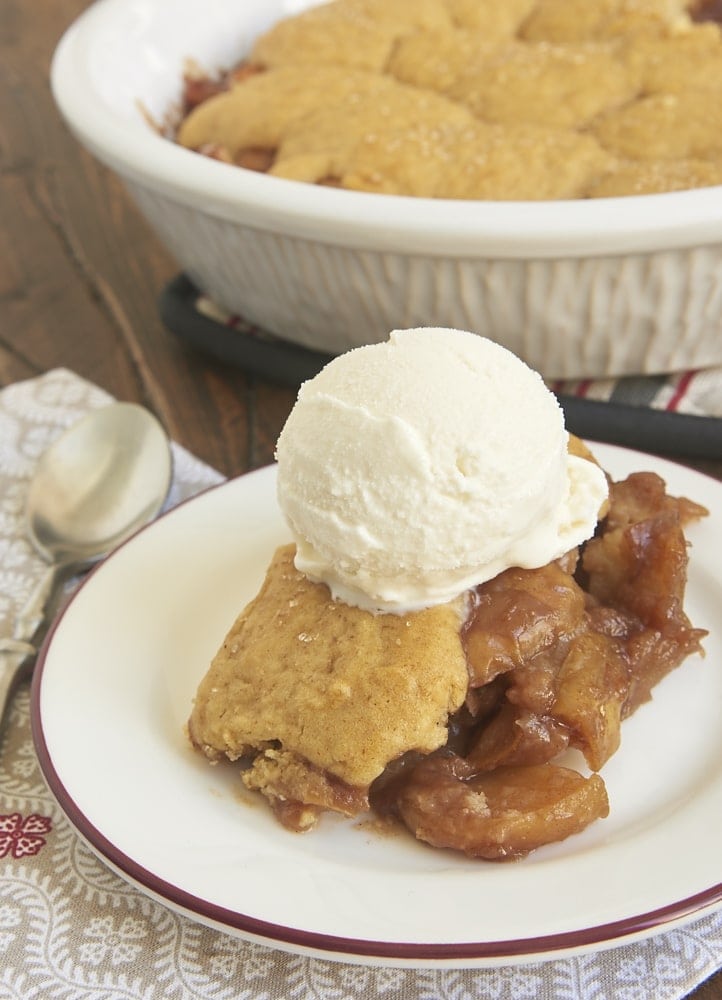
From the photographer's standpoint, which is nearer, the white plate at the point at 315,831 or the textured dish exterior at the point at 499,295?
the white plate at the point at 315,831

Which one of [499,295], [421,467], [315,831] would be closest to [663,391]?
[499,295]

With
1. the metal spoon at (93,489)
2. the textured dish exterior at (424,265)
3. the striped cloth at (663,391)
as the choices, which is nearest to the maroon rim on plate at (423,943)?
the metal spoon at (93,489)

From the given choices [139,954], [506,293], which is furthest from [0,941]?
[506,293]

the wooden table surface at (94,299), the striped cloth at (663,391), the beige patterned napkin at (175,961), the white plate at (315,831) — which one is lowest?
the wooden table surface at (94,299)

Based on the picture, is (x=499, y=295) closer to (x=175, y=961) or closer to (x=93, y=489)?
(x=93, y=489)

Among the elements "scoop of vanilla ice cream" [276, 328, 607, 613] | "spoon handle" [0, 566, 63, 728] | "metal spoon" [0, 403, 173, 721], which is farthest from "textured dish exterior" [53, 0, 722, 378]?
"spoon handle" [0, 566, 63, 728]

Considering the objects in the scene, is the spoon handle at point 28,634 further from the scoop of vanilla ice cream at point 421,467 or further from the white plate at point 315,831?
the scoop of vanilla ice cream at point 421,467
